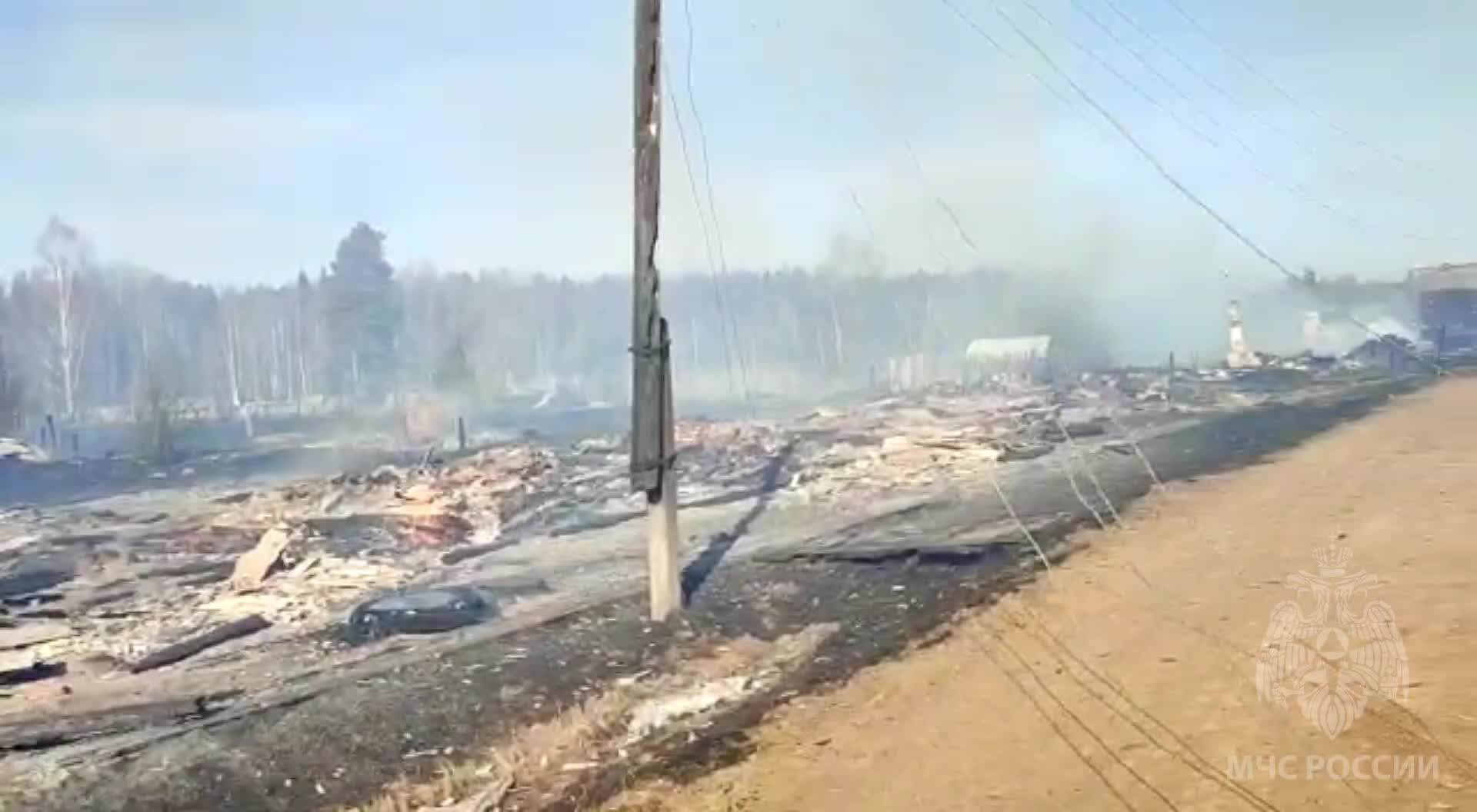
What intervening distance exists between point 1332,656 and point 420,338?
6478 centimetres

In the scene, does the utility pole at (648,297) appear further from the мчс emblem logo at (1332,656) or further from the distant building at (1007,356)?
the distant building at (1007,356)

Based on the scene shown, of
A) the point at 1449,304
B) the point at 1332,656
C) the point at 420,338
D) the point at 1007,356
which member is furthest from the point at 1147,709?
the point at 420,338

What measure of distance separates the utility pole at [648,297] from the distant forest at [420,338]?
117 ft

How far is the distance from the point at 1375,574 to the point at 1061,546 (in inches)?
132

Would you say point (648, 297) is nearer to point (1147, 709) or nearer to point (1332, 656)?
point (1147, 709)

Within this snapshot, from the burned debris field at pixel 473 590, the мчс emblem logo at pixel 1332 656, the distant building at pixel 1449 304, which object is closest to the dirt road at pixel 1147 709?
the мчс emblem logo at pixel 1332 656

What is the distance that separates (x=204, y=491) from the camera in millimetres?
26672

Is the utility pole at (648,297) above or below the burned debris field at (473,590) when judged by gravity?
above

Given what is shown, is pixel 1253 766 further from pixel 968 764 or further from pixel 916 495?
pixel 916 495

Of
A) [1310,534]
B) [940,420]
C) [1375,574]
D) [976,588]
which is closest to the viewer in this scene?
[1375,574]

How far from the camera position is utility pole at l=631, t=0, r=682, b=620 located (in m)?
10.3

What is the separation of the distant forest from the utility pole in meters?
35.6

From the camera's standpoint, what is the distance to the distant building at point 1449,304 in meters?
49.2

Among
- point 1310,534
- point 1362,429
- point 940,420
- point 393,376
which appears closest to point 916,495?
point 1310,534
